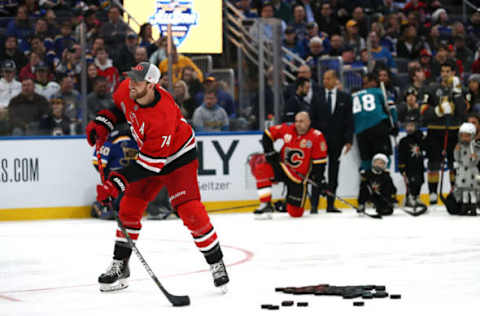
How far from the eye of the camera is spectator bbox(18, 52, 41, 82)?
438 inches

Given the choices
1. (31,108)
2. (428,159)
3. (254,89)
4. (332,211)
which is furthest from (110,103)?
(428,159)

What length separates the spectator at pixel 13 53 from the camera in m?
11.1

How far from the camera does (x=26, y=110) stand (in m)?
11.3

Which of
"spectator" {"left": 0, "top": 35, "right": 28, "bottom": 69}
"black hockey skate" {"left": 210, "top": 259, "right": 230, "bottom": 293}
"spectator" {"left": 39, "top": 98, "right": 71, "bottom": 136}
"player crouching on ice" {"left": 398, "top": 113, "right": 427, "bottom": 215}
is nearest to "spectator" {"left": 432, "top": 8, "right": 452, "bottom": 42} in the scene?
"player crouching on ice" {"left": 398, "top": 113, "right": 427, "bottom": 215}

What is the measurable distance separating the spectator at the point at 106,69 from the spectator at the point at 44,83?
56 centimetres

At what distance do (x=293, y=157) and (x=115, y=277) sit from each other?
5.84m

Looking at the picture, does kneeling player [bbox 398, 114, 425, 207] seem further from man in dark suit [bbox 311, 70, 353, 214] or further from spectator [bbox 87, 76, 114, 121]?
spectator [bbox 87, 76, 114, 121]

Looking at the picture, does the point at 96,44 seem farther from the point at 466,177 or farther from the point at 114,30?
the point at 466,177

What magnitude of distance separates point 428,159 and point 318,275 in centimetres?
641

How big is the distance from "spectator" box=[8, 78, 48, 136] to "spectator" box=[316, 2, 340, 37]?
6052 mm

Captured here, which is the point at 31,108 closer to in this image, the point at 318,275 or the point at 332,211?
the point at 332,211

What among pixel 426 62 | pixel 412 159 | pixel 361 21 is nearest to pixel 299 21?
pixel 361 21

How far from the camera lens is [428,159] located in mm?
12375

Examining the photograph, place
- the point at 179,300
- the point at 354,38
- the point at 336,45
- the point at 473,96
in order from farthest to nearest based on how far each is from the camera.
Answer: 1. the point at 354,38
2. the point at 336,45
3. the point at 473,96
4. the point at 179,300
